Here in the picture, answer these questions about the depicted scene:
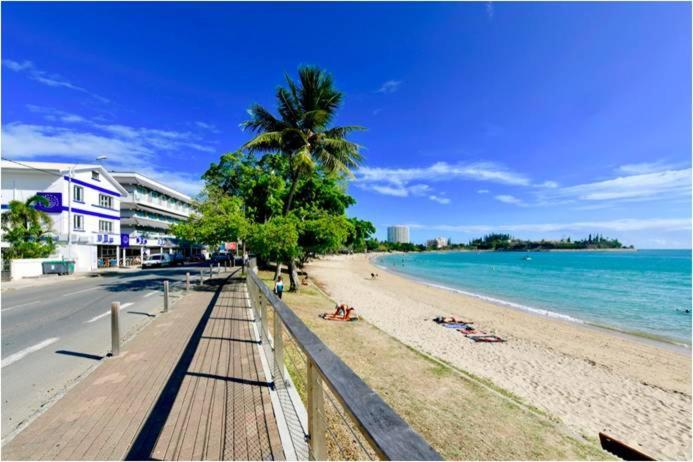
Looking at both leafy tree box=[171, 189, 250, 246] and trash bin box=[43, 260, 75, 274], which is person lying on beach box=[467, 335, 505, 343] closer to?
leafy tree box=[171, 189, 250, 246]

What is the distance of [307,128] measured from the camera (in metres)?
15.6

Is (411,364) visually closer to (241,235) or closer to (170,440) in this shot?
(170,440)

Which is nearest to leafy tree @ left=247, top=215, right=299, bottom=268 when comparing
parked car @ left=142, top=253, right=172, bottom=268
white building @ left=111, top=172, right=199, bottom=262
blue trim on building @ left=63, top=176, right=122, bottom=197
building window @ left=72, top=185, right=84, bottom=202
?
blue trim on building @ left=63, top=176, right=122, bottom=197

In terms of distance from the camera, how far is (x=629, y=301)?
26.4m

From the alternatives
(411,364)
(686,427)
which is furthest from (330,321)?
(686,427)

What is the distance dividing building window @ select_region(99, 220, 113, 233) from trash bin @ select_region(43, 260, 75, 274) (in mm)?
8574

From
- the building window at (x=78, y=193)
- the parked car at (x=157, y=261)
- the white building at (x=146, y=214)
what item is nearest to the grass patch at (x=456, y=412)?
the building window at (x=78, y=193)

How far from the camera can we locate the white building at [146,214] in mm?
39781

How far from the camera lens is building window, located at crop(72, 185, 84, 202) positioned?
1140 inches

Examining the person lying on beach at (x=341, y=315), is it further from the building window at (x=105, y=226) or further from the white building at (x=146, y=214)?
the white building at (x=146, y=214)

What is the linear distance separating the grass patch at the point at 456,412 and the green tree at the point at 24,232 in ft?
91.9

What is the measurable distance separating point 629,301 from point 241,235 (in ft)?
106

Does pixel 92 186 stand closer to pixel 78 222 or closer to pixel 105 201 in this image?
pixel 105 201

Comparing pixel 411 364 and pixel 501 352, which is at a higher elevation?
pixel 411 364
